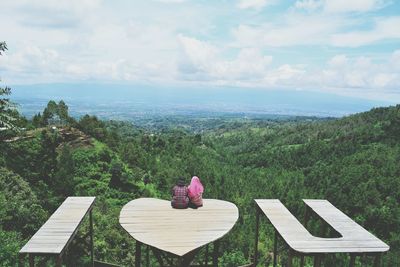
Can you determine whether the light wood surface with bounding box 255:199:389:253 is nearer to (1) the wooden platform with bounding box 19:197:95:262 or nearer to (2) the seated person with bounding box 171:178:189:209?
(2) the seated person with bounding box 171:178:189:209

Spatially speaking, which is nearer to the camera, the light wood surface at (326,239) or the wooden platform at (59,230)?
the wooden platform at (59,230)

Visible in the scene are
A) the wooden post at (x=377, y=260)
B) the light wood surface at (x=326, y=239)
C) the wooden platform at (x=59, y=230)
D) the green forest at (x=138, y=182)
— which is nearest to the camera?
the wooden platform at (x=59, y=230)

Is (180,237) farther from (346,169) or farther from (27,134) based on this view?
(346,169)

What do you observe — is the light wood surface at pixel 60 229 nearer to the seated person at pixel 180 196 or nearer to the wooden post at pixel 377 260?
the seated person at pixel 180 196

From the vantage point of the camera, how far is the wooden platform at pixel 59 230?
746 centimetres

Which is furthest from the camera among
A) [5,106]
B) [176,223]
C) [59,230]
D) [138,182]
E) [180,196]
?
[138,182]

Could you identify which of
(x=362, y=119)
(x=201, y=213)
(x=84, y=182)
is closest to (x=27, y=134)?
(x=84, y=182)

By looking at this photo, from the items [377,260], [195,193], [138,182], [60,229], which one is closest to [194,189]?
[195,193]

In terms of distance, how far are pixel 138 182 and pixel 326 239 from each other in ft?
119

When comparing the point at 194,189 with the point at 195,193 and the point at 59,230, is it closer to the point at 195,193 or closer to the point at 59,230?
the point at 195,193

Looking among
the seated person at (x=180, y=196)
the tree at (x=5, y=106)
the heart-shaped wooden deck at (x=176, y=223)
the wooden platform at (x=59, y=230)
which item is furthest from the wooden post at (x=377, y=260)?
the tree at (x=5, y=106)

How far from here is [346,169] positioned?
64688 mm

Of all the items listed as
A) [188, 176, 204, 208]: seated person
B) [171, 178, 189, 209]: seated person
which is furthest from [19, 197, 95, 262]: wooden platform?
[188, 176, 204, 208]: seated person

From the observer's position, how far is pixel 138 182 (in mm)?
43406
